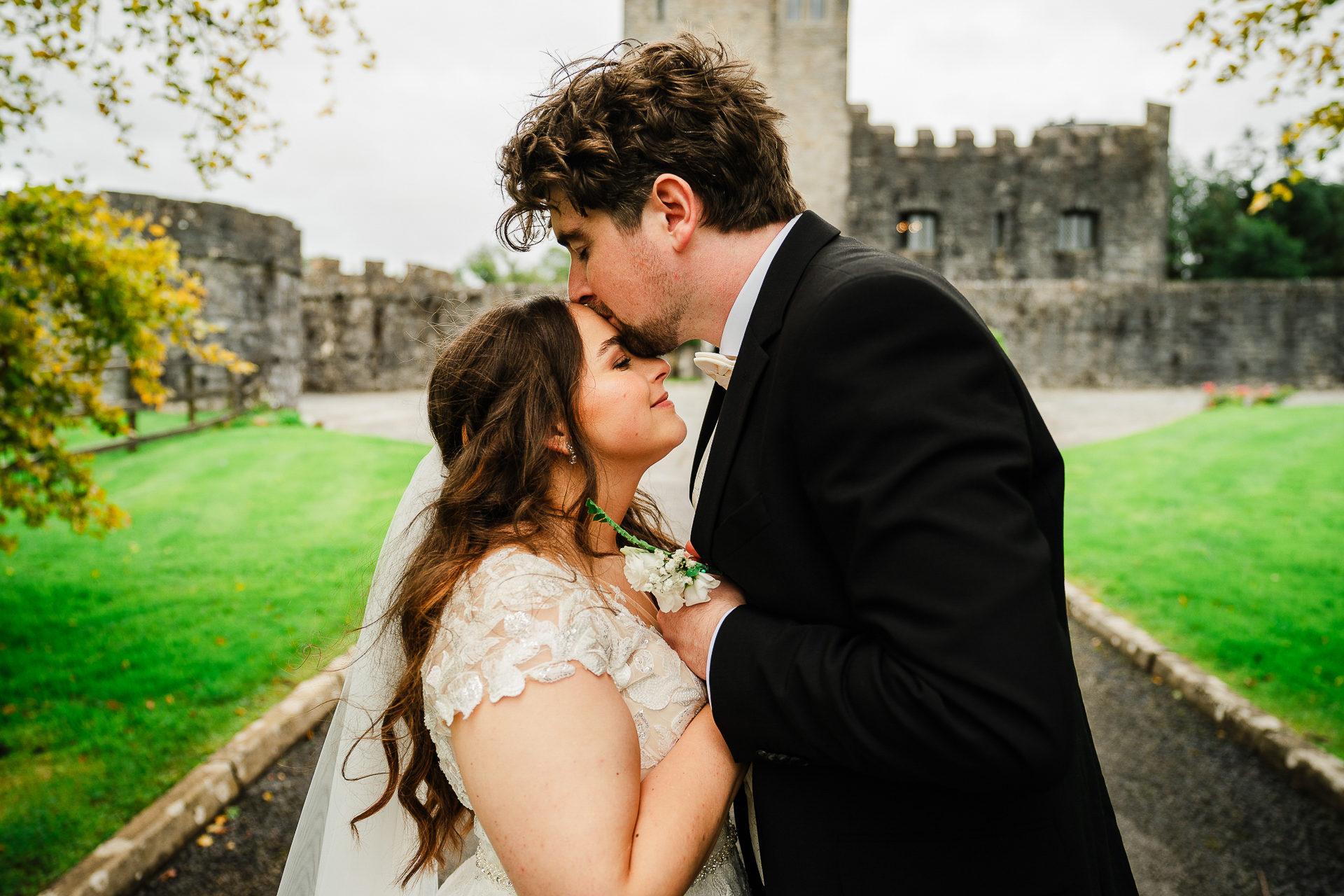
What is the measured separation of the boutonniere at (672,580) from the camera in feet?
5.85

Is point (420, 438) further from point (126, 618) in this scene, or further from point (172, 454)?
point (126, 618)

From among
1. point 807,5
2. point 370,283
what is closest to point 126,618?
point 370,283

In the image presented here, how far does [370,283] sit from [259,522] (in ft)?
62.7

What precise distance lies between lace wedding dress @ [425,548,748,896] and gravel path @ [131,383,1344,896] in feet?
4.24

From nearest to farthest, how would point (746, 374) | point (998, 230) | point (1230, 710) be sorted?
point (746, 374)
point (1230, 710)
point (998, 230)

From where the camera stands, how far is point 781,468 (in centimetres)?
161

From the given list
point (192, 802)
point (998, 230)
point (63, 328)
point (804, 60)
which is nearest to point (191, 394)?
point (63, 328)

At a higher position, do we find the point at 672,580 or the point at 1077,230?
the point at 1077,230

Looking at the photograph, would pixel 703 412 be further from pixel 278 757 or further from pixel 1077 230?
pixel 1077 230

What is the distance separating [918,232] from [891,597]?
114 feet

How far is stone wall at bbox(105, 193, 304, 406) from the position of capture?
701 inches

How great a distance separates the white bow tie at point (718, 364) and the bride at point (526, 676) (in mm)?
216

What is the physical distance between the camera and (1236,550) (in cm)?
820

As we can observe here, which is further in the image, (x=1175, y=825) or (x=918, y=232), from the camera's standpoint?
(x=918, y=232)
